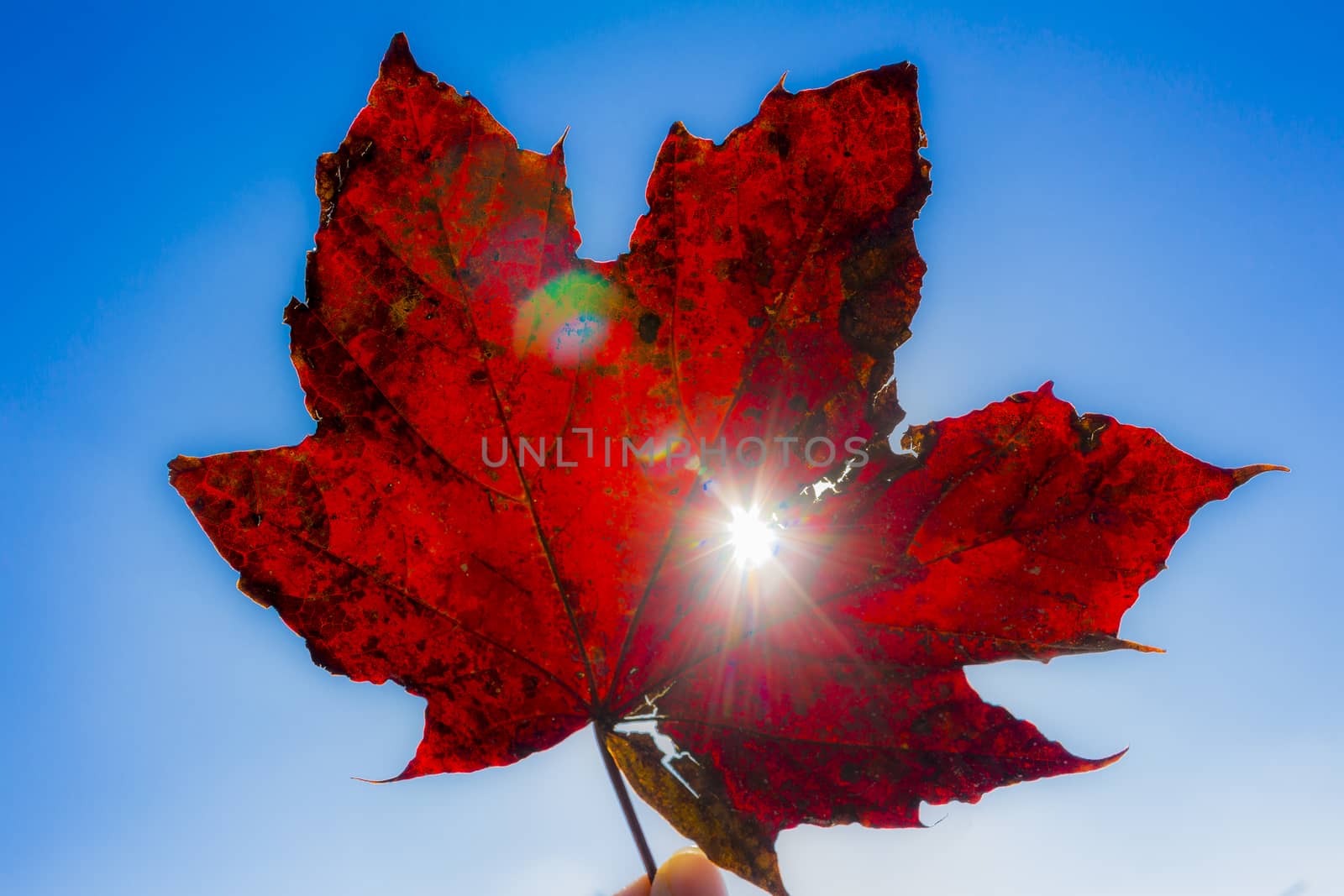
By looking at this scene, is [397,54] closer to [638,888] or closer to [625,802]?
[625,802]

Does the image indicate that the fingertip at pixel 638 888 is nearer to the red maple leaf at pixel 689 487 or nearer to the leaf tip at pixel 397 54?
the red maple leaf at pixel 689 487

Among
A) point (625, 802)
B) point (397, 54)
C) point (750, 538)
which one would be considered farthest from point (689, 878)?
point (397, 54)

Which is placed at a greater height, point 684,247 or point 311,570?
point 684,247

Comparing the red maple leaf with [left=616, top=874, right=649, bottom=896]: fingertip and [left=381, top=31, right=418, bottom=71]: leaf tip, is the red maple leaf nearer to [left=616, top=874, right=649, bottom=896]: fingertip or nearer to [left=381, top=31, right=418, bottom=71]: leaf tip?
[left=381, top=31, right=418, bottom=71]: leaf tip

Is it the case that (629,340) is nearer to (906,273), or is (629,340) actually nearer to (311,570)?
(906,273)

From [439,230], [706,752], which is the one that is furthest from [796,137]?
[706,752]

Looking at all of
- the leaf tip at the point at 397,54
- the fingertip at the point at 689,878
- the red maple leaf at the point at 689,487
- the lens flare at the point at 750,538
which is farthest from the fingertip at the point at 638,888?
the leaf tip at the point at 397,54
